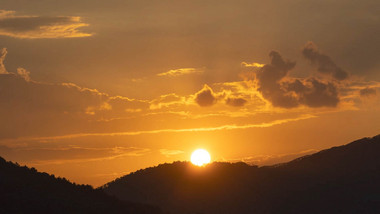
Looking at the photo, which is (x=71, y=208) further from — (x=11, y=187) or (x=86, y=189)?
(x=86, y=189)

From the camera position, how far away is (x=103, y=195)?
159625mm

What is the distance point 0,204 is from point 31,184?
22.0 meters

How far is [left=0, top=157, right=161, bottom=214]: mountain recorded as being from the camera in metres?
132

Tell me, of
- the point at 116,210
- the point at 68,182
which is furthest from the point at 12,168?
the point at 116,210

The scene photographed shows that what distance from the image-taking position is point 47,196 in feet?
463

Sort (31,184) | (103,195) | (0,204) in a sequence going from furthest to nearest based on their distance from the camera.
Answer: (103,195)
(31,184)
(0,204)

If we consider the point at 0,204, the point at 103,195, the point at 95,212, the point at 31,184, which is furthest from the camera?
the point at 103,195

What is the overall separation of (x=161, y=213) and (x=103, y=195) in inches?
616

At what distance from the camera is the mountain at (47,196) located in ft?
433

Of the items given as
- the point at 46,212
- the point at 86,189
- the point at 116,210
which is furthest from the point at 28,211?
the point at 86,189

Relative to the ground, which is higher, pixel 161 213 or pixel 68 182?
pixel 68 182

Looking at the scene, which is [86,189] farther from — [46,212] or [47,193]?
[46,212]

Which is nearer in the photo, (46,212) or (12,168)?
(46,212)

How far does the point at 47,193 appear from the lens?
146 metres
